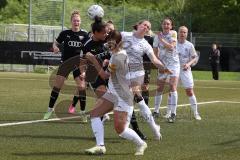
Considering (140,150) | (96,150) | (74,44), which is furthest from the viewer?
(74,44)

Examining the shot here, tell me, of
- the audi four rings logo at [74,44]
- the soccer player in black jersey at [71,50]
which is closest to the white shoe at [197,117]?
the soccer player in black jersey at [71,50]

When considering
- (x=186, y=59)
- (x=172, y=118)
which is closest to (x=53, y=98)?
(x=172, y=118)

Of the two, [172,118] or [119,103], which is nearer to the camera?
[119,103]

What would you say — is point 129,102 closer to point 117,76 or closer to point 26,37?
point 117,76

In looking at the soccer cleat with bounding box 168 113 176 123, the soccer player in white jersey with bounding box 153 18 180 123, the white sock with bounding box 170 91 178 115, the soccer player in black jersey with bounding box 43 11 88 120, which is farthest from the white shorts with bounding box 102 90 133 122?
the white sock with bounding box 170 91 178 115

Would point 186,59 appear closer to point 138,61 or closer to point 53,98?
point 53,98

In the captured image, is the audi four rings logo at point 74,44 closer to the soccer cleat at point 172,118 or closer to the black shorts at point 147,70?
the black shorts at point 147,70

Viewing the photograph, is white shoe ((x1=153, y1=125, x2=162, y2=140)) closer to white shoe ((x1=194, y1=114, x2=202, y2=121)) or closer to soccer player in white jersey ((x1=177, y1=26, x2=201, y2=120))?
white shoe ((x1=194, y1=114, x2=202, y2=121))

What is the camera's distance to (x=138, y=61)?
11719mm

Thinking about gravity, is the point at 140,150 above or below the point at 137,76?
below

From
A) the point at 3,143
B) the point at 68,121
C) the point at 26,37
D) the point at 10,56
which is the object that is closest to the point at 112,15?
the point at 26,37

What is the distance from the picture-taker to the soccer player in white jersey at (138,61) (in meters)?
11.3

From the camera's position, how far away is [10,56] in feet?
123

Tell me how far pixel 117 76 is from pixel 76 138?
219 centimetres
